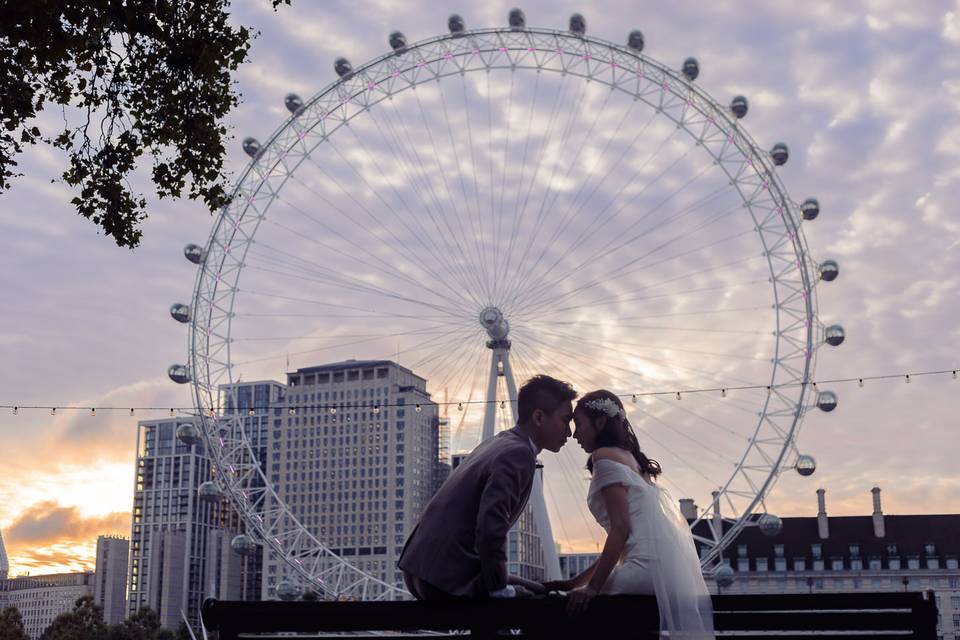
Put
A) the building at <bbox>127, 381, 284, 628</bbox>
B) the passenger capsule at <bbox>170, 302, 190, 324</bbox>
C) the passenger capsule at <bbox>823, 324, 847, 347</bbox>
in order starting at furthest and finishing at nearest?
the building at <bbox>127, 381, 284, 628</bbox> < the passenger capsule at <bbox>170, 302, 190, 324</bbox> < the passenger capsule at <bbox>823, 324, 847, 347</bbox>

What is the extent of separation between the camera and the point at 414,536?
3893mm

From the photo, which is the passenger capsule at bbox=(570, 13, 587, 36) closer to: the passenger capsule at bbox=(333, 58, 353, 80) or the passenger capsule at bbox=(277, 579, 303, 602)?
the passenger capsule at bbox=(333, 58, 353, 80)

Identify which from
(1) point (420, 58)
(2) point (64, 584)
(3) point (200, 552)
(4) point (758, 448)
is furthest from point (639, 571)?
(2) point (64, 584)

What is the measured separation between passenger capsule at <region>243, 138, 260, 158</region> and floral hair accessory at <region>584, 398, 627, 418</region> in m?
25.4

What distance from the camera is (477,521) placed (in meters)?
3.71

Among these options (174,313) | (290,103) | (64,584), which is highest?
(290,103)

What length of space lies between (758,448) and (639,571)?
23.4 meters

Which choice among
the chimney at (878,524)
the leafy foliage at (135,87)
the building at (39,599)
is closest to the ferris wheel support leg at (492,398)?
the leafy foliage at (135,87)

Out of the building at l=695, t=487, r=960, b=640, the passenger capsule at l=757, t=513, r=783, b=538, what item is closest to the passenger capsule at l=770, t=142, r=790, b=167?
the passenger capsule at l=757, t=513, r=783, b=538

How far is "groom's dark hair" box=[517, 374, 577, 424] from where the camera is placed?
13.1ft

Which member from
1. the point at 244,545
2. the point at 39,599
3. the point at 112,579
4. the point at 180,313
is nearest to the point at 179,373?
the point at 180,313

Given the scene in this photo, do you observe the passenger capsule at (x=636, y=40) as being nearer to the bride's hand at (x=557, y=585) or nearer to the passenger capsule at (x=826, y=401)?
the passenger capsule at (x=826, y=401)

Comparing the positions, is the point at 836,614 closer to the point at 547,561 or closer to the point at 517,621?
the point at 517,621

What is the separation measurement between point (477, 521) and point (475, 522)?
2.8 inches
